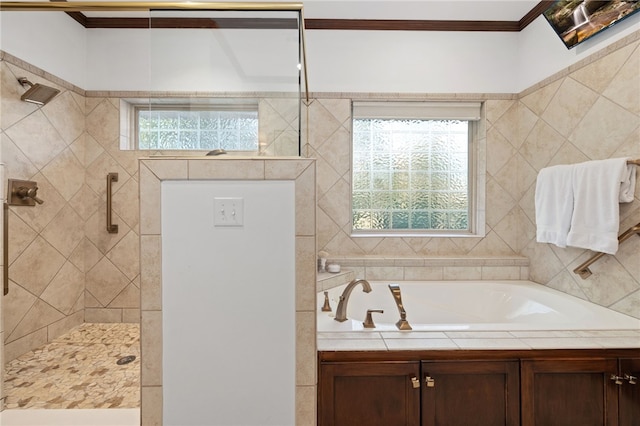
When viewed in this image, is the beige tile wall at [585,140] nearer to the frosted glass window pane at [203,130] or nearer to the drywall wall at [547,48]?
the drywall wall at [547,48]

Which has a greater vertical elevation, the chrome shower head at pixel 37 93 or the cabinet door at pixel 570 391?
the chrome shower head at pixel 37 93

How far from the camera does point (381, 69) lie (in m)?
2.47

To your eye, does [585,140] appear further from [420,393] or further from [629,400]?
[420,393]

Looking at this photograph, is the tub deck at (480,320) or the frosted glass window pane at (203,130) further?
the tub deck at (480,320)

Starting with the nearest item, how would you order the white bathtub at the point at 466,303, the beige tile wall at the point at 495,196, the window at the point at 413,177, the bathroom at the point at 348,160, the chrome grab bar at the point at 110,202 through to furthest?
the white bathtub at the point at 466,303 < the beige tile wall at the point at 495,196 < the bathroom at the point at 348,160 < the chrome grab bar at the point at 110,202 < the window at the point at 413,177

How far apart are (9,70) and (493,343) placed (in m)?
3.07

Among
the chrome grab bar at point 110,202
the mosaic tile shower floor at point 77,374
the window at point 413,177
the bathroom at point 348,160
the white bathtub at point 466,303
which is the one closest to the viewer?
the mosaic tile shower floor at point 77,374

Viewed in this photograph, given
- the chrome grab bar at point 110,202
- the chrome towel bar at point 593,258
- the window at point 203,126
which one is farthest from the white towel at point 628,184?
the chrome grab bar at point 110,202

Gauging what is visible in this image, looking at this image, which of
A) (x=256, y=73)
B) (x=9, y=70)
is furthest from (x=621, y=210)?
(x=9, y=70)

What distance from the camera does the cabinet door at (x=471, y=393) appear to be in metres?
1.33

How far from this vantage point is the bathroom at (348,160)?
220 cm

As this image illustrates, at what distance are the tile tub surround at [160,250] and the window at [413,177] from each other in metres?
1.45

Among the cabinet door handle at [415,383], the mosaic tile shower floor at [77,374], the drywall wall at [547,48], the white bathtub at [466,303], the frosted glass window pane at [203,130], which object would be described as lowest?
the mosaic tile shower floor at [77,374]

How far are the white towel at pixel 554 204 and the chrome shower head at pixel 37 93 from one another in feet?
10.6
